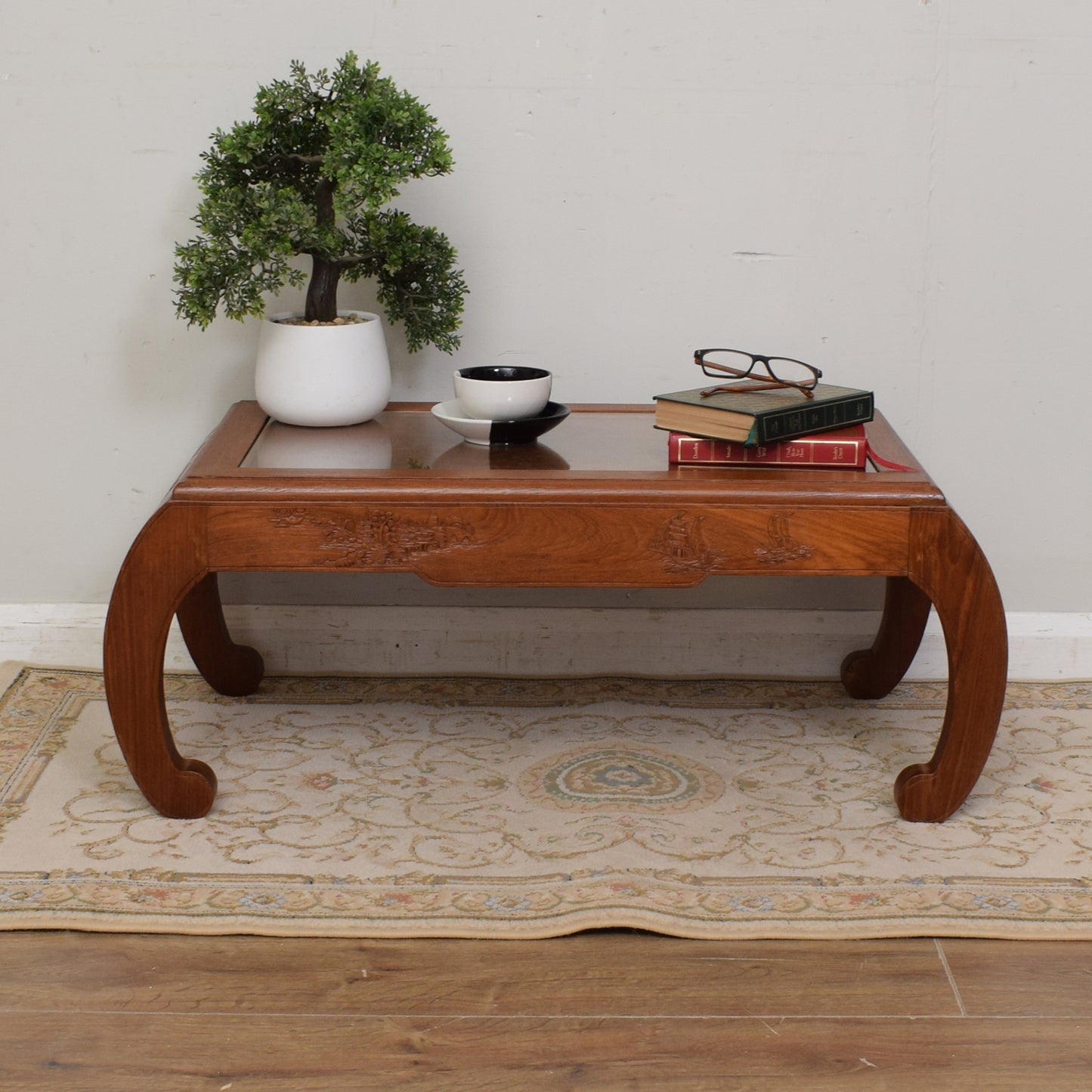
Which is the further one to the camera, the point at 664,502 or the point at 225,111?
the point at 225,111

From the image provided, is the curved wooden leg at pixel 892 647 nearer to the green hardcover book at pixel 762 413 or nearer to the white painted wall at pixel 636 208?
the white painted wall at pixel 636 208

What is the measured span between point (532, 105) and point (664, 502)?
2.72ft

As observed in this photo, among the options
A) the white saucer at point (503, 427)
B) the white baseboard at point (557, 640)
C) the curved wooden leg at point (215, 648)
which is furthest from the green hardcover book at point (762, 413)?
the curved wooden leg at point (215, 648)

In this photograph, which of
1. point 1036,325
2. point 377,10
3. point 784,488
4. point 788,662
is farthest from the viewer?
point 788,662

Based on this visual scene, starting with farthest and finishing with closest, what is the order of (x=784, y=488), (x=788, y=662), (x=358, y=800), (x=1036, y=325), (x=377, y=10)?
(x=788, y=662), (x=1036, y=325), (x=377, y=10), (x=358, y=800), (x=784, y=488)

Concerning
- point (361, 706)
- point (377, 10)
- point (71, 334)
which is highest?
point (377, 10)

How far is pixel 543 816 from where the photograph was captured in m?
1.92

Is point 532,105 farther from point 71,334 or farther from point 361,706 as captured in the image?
point 361,706

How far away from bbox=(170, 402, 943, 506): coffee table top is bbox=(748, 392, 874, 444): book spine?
0.06 meters

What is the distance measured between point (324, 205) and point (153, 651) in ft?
2.42

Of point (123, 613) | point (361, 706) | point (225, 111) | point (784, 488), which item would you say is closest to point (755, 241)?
point (784, 488)

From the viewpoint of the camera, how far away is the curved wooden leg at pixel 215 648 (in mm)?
2250

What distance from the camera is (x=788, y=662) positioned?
243 centimetres

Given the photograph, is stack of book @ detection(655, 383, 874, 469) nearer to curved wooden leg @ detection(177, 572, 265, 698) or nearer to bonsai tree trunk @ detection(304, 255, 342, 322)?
Answer: bonsai tree trunk @ detection(304, 255, 342, 322)
